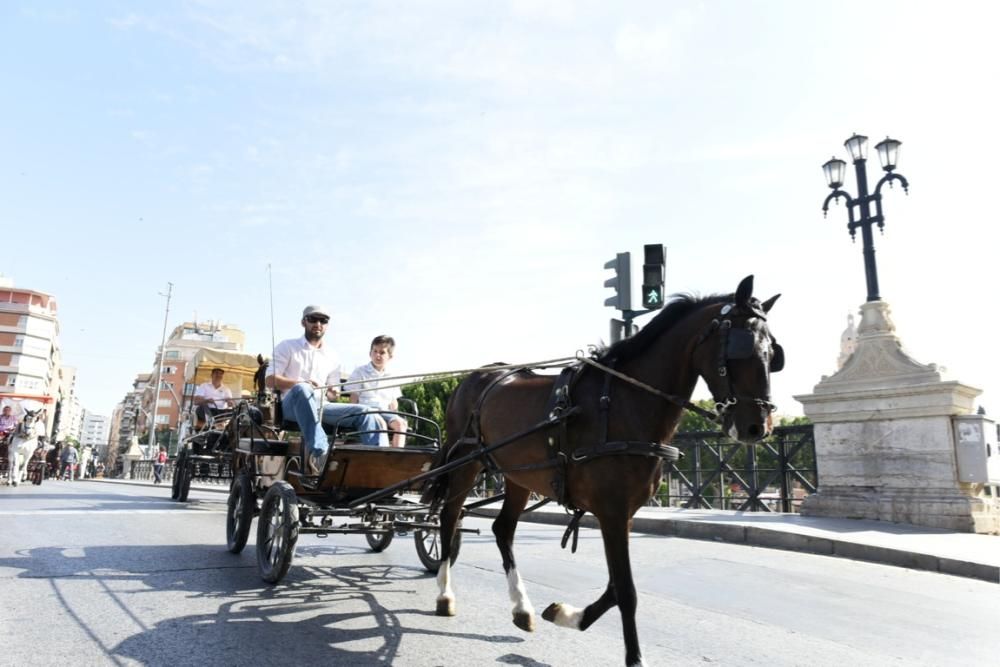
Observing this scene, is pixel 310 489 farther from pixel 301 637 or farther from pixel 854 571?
pixel 854 571

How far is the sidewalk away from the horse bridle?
551 centimetres

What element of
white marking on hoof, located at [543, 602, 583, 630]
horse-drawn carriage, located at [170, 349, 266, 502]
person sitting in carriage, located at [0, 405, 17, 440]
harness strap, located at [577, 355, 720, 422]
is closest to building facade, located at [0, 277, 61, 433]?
person sitting in carriage, located at [0, 405, 17, 440]

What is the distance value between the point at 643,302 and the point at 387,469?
5976 millimetres

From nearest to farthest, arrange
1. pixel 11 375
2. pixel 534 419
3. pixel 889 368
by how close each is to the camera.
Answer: pixel 534 419
pixel 889 368
pixel 11 375

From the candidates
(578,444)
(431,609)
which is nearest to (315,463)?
(431,609)

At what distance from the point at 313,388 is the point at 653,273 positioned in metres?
6.32

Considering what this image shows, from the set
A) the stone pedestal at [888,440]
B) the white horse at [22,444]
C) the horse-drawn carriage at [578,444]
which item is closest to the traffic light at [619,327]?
the stone pedestal at [888,440]

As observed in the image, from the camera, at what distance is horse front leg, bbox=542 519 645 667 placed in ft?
11.0

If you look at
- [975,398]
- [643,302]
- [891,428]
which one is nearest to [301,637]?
[643,302]

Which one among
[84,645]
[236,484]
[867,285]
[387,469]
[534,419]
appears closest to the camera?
[84,645]

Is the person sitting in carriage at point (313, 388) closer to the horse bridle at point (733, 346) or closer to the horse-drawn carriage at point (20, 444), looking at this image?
the horse bridle at point (733, 346)

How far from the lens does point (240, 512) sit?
6.94m

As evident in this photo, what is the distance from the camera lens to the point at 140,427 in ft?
374

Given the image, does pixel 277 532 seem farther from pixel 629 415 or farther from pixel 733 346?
pixel 733 346
